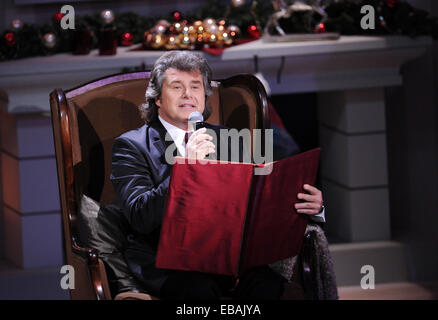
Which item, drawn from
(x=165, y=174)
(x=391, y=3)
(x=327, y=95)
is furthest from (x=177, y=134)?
(x=327, y=95)

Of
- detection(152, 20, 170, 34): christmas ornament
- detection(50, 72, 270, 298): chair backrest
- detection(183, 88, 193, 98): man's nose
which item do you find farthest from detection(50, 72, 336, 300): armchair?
detection(152, 20, 170, 34): christmas ornament

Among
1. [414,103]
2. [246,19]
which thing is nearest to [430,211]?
[414,103]

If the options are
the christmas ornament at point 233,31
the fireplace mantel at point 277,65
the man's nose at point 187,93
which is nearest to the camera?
the man's nose at point 187,93

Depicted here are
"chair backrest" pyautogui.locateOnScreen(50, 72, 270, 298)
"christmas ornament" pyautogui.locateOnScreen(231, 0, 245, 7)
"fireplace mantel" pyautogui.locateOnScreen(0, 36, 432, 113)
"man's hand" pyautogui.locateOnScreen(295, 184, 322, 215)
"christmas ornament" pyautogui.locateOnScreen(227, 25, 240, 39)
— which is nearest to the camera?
"man's hand" pyautogui.locateOnScreen(295, 184, 322, 215)

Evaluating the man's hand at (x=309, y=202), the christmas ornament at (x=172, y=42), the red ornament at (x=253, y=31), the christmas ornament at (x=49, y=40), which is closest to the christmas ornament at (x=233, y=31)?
the red ornament at (x=253, y=31)

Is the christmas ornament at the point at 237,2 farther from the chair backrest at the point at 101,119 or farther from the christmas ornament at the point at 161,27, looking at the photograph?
the chair backrest at the point at 101,119

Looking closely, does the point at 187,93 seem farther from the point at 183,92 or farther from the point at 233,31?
the point at 233,31

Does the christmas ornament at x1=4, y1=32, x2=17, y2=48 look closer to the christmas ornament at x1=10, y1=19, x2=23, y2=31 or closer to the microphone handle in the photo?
the christmas ornament at x1=10, y1=19, x2=23, y2=31

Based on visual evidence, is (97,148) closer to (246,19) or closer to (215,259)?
(215,259)

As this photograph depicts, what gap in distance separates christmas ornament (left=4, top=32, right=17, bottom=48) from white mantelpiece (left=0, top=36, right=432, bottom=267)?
98 millimetres

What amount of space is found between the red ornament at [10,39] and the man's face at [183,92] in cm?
149

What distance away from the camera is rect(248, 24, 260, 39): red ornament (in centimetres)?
366

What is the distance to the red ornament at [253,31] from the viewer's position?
3.66 meters

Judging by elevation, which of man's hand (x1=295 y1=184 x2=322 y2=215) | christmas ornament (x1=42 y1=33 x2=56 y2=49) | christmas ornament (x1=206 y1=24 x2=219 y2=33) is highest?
christmas ornament (x1=206 y1=24 x2=219 y2=33)
